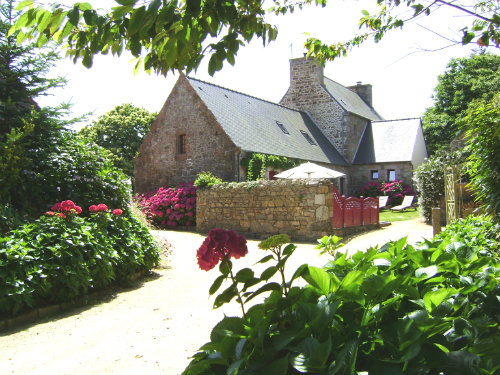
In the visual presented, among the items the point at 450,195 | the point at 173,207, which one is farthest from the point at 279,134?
the point at 450,195

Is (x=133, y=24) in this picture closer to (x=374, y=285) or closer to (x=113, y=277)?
(x=374, y=285)

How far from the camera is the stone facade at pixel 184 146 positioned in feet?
61.8

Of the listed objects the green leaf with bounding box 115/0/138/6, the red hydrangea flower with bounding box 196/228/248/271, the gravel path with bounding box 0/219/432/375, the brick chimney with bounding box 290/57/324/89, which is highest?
the brick chimney with bounding box 290/57/324/89

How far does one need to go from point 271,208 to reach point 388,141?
1857 centimetres

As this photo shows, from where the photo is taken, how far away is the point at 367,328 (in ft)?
5.04

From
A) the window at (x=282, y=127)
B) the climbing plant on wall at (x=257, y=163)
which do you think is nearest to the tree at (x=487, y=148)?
the climbing plant on wall at (x=257, y=163)

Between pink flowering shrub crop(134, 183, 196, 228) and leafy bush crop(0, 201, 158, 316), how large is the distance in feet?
29.8

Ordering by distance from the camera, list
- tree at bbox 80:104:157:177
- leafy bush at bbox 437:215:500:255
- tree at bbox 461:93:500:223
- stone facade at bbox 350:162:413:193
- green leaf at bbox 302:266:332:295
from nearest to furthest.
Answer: green leaf at bbox 302:266:332:295
leafy bush at bbox 437:215:500:255
tree at bbox 461:93:500:223
stone facade at bbox 350:162:413:193
tree at bbox 80:104:157:177

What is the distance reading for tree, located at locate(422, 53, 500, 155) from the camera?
33.0 metres

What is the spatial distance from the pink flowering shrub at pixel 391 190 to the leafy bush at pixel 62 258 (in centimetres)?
2154

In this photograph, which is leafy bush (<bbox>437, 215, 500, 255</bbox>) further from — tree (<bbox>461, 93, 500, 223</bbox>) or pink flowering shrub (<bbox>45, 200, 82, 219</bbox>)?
pink flowering shrub (<bbox>45, 200, 82, 219</bbox>)

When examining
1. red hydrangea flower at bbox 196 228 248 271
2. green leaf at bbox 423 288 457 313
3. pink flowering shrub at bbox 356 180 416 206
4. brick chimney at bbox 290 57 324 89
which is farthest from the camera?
brick chimney at bbox 290 57 324 89

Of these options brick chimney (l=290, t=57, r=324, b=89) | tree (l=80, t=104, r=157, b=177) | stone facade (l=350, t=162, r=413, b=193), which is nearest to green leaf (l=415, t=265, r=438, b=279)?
stone facade (l=350, t=162, r=413, b=193)

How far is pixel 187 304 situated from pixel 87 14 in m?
4.53
